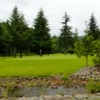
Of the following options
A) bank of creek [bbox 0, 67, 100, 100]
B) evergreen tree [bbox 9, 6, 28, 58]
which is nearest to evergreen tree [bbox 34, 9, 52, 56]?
evergreen tree [bbox 9, 6, 28, 58]

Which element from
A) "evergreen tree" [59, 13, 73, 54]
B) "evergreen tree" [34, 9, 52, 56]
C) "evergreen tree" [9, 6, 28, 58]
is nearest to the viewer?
"evergreen tree" [9, 6, 28, 58]

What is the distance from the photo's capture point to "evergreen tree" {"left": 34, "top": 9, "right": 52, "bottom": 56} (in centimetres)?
4703

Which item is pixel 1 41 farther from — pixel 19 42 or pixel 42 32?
pixel 42 32

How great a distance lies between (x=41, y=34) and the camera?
47781 mm

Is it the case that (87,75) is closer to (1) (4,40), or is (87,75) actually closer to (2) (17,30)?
(1) (4,40)

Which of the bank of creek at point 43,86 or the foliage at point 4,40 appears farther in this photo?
the foliage at point 4,40

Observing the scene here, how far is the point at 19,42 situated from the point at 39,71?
2644 cm

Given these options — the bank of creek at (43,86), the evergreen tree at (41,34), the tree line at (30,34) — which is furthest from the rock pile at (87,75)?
the evergreen tree at (41,34)

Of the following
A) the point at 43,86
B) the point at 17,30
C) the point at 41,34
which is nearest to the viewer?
the point at 43,86

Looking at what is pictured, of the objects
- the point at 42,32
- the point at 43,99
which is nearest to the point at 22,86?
the point at 43,99

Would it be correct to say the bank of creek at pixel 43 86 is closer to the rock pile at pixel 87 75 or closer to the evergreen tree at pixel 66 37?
the rock pile at pixel 87 75

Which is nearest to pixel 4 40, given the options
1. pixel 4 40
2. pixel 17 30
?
pixel 4 40

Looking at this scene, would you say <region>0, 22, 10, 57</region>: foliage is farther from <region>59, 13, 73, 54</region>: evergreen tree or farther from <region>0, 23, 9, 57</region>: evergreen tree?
<region>59, 13, 73, 54</region>: evergreen tree

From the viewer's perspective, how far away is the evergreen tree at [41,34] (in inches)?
1852
